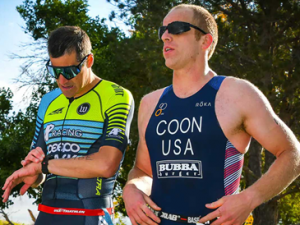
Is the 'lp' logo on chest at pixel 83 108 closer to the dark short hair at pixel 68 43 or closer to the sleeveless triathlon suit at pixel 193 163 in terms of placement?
the dark short hair at pixel 68 43

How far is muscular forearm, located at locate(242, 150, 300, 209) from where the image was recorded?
280cm

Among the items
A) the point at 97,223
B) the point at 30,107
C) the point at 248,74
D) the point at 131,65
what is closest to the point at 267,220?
the point at 248,74

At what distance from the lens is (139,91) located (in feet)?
59.6

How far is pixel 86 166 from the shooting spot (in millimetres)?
3971

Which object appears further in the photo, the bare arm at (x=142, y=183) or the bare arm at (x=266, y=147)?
the bare arm at (x=142, y=183)

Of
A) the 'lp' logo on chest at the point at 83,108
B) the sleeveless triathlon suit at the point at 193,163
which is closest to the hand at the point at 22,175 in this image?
the 'lp' logo on chest at the point at 83,108

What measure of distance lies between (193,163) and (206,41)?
104cm

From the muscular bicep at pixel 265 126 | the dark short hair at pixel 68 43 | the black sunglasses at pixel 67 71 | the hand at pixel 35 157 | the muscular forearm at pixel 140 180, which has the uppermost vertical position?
the dark short hair at pixel 68 43

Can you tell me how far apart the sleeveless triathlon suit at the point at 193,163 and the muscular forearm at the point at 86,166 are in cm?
76

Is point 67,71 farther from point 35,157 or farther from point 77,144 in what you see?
point 35,157

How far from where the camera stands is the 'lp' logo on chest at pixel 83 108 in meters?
4.48

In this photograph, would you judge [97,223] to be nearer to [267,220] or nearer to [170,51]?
[170,51]

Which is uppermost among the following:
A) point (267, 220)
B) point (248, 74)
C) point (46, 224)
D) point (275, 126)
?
point (248, 74)

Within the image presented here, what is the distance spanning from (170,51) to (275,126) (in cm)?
101
